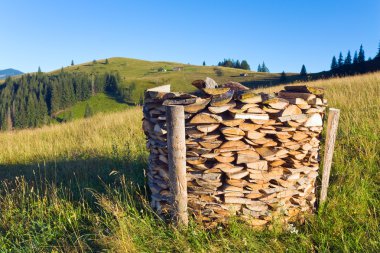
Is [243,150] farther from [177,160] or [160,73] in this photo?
[160,73]

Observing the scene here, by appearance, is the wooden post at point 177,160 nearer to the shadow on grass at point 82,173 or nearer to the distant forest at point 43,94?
the shadow on grass at point 82,173

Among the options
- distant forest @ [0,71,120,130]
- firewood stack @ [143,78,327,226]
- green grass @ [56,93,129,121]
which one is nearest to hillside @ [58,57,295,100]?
green grass @ [56,93,129,121]

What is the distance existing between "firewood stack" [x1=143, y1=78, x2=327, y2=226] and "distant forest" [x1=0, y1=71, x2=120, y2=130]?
6455cm

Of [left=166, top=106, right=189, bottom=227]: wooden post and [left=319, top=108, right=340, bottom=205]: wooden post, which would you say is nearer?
[left=166, top=106, right=189, bottom=227]: wooden post

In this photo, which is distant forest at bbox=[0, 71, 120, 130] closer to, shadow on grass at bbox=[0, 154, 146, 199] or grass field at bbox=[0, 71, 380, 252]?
shadow on grass at bbox=[0, 154, 146, 199]

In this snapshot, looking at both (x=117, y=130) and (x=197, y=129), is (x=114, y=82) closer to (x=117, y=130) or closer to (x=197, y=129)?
(x=117, y=130)

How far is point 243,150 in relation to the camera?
3.54 meters

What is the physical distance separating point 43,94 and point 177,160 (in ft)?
279

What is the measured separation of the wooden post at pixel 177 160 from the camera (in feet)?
11.0

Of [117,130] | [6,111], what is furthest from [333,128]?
[6,111]

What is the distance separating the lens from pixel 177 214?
11.7 ft

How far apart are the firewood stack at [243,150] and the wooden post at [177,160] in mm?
147

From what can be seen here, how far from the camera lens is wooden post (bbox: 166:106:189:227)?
3.36m

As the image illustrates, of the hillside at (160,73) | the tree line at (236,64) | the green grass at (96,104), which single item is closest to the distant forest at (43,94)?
the green grass at (96,104)
